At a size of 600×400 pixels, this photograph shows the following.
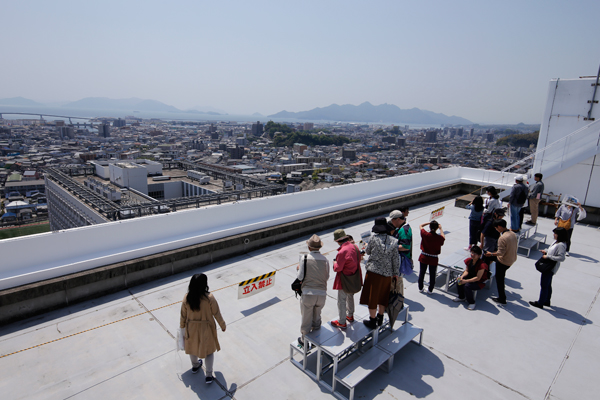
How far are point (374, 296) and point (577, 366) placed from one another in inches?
112

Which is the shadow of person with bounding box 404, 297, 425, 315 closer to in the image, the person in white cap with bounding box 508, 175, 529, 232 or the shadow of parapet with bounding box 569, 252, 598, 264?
the person in white cap with bounding box 508, 175, 529, 232

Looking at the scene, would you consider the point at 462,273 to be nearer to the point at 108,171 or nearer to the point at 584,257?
the point at 584,257

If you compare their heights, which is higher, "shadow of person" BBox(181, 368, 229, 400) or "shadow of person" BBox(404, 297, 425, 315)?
"shadow of person" BBox(404, 297, 425, 315)

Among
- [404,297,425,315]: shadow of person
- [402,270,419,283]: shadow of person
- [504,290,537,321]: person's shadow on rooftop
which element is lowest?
[402,270,419,283]: shadow of person

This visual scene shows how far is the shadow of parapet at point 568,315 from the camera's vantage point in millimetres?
5343

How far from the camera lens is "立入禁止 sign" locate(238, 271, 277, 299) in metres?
5.49

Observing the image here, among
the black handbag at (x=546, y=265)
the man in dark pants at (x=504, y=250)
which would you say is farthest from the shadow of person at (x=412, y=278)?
the black handbag at (x=546, y=265)

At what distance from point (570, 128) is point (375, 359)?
1225 centimetres

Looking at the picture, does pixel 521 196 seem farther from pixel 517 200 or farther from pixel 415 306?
pixel 415 306

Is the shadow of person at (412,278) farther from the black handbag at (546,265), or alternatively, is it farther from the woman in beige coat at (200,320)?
the woman in beige coat at (200,320)

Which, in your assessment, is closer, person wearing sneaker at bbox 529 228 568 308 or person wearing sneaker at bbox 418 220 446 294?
person wearing sneaker at bbox 529 228 568 308

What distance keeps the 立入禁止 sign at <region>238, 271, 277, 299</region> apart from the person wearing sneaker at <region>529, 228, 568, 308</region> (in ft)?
14.8

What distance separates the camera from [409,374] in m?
4.06

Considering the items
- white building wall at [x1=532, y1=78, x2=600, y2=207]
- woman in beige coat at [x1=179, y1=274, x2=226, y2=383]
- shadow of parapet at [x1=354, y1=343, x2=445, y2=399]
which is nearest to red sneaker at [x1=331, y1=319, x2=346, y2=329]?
shadow of parapet at [x1=354, y1=343, x2=445, y2=399]
